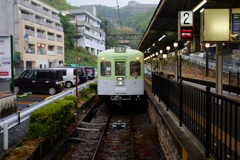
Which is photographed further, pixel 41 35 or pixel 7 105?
pixel 41 35

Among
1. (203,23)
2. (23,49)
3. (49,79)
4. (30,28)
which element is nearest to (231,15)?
(203,23)

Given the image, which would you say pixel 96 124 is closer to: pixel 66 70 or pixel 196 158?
pixel 196 158

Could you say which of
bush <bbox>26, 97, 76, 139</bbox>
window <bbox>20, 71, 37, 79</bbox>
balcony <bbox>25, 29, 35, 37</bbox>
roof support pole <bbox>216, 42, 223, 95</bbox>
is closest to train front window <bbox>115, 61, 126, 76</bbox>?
roof support pole <bbox>216, 42, 223, 95</bbox>

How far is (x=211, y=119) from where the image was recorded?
380cm

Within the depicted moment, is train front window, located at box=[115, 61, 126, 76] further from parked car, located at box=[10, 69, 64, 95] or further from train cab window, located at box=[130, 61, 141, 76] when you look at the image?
parked car, located at box=[10, 69, 64, 95]

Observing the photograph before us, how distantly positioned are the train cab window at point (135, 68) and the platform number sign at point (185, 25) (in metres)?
3.17

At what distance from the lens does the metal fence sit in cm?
299

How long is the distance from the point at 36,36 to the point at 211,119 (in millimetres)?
36864

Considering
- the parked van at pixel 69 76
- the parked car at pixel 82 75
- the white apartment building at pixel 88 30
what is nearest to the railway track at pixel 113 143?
the parked van at pixel 69 76

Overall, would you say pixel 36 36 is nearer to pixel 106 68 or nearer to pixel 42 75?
pixel 42 75

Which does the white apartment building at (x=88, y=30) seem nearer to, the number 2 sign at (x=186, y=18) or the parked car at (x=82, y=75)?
the parked car at (x=82, y=75)

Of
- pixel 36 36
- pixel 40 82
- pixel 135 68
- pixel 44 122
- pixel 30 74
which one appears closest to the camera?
pixel 44 122

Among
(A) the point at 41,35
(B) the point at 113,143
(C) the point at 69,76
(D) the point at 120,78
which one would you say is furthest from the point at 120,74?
(A) the point at 41,35

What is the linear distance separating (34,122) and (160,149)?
145 inches
